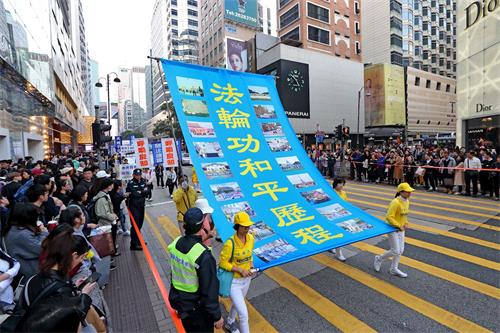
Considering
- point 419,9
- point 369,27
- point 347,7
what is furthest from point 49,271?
point 419,9

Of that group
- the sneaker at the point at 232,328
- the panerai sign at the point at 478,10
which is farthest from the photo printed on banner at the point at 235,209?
the panerai sign at the point at 478,10

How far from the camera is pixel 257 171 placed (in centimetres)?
568

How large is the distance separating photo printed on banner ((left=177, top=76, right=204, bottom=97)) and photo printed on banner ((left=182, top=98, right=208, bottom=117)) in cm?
17

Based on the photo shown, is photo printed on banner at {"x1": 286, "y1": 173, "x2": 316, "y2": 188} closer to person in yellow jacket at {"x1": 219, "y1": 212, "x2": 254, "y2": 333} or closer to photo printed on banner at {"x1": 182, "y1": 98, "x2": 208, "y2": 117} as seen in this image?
photo printed on banner at {"x1": 182, "y1": 98, "x2": 208, "y2": 117}

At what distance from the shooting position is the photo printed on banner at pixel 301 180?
5992mm

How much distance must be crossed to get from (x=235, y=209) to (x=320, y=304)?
6.55 ft

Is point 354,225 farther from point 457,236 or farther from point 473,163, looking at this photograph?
point 473,163

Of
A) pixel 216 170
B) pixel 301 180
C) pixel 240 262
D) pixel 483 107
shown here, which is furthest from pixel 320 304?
pixel 483 107

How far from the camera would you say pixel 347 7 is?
48.1 m

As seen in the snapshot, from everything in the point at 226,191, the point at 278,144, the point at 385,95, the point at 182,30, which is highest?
the point at 182,30

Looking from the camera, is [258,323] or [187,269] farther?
[258,323]

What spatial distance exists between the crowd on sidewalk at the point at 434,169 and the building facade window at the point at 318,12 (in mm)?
32510

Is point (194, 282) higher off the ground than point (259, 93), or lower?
lower

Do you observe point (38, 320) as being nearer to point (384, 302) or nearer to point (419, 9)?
point (384, 302)
